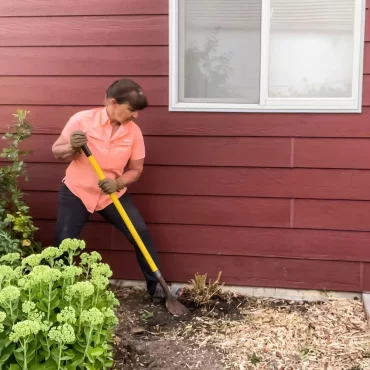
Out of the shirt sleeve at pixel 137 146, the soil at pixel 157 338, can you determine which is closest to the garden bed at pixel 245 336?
the soil at pixel 157 338

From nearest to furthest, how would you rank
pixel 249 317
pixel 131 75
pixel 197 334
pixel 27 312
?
pixel 27 312
pixel 197 334
pixel 249 317
pixel 131 75

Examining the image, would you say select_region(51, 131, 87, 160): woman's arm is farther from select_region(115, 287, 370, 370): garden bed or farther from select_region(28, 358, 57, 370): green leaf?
select_region(28, 358, 57, 370): green leaf

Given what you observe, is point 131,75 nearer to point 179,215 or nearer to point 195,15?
point 195,15

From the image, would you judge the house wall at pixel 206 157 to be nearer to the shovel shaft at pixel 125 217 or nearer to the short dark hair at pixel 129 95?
the shovel shaft at pixel 125 217

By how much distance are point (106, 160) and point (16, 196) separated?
781mm

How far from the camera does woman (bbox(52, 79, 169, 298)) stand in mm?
3623

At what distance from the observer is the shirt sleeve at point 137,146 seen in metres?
3.84

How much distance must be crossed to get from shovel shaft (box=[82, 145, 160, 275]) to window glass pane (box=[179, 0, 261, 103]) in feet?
3.07

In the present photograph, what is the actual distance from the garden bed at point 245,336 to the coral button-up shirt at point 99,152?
0.86 metres

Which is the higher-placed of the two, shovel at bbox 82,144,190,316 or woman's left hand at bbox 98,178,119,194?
woman's left hand at bbox 98,178,119,194

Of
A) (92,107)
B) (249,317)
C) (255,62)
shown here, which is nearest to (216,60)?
(255,62)

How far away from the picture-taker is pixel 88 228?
4387 mm

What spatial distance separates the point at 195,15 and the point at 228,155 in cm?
101

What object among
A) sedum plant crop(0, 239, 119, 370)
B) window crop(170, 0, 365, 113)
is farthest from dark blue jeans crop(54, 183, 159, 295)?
sedum plant crop(0, 239, 119, 370)
